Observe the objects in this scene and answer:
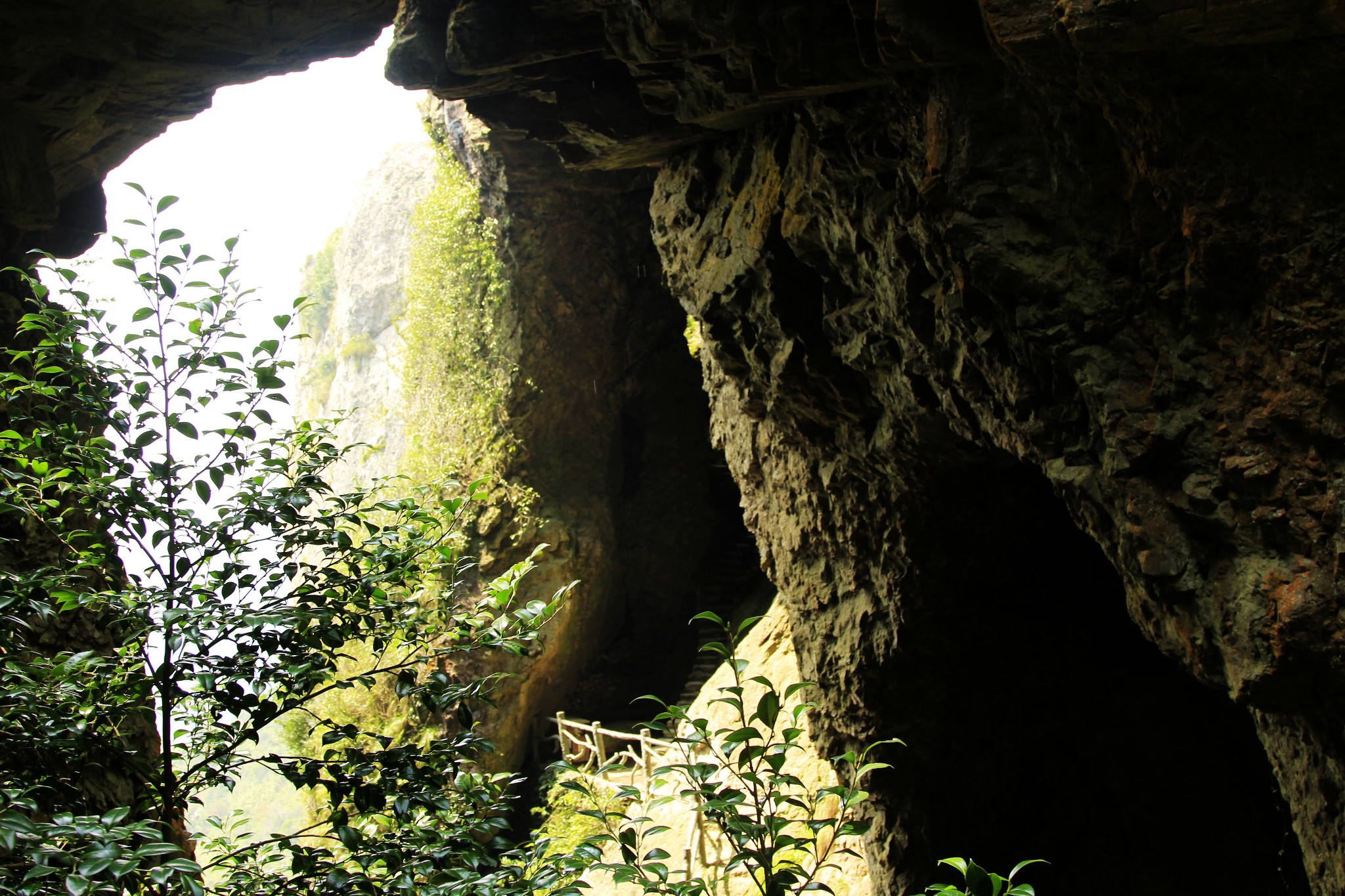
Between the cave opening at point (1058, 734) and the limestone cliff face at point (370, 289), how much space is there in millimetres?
15382

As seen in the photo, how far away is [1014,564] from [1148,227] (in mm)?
2761

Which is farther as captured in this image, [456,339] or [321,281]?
[321,281]

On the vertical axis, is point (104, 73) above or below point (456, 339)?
above

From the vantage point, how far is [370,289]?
64.9ft

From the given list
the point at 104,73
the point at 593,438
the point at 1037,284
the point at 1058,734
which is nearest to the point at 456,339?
the point at 593,438

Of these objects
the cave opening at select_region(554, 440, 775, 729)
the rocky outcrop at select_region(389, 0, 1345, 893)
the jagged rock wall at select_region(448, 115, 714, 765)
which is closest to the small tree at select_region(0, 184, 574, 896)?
the rocky outcrop at select_region(389, 0, 1345, 893)

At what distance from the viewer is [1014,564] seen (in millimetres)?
4961

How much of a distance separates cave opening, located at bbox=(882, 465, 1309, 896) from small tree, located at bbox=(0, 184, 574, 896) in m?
3.01

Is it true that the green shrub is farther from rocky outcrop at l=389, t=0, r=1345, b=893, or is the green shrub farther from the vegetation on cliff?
rocky outcrop at l=389, t=0, r=1345, b=893

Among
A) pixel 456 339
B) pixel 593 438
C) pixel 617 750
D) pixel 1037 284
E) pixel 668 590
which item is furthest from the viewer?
pixel 668 590

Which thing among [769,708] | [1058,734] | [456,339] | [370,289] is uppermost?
[370,289]

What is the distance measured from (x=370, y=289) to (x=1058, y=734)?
17.6 metres

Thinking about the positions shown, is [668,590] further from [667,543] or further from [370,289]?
[370,289]

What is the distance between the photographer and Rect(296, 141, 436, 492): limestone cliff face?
63.1 ft
